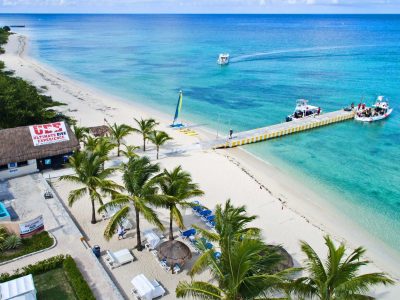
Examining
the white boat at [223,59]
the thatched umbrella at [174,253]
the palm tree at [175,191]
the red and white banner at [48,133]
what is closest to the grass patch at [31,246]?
the thatched umbrella at [174,253]

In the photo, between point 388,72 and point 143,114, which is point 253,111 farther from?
point 388,72

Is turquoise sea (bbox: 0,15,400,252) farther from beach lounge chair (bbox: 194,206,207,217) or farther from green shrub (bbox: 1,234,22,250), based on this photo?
green shrub (bbox: 1,234,22,250)

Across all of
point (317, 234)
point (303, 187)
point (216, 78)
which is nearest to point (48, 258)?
point (317, 234)

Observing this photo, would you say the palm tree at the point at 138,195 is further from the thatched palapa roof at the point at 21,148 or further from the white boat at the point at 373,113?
the white boat at the point at 373,113

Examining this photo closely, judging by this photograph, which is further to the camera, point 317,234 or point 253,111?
point 253,111

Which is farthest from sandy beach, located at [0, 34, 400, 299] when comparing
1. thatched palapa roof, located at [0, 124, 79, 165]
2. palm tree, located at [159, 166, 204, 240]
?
palm tree, located at [159, 166, 204, 240]

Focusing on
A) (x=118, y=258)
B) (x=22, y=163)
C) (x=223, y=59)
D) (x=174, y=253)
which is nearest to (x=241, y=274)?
(x=174, y=253)
